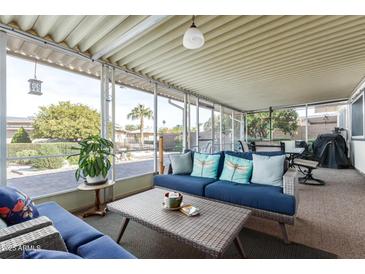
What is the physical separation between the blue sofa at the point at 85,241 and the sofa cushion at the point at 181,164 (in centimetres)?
189

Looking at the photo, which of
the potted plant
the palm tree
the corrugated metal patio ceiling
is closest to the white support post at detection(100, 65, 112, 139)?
the corrugated metal patio ceiling

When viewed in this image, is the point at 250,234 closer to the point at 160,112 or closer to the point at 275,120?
the point at 160,112

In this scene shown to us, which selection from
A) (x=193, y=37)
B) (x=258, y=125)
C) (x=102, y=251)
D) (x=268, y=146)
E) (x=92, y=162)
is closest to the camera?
(x=102, y=251)

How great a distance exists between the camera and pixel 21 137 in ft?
8.50

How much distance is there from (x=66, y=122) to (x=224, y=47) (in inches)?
114

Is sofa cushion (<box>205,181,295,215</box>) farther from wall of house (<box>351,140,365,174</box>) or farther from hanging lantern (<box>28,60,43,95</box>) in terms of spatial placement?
wall of house (<box>351,140,365,174</box>)

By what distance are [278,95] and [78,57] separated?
19.6 feet

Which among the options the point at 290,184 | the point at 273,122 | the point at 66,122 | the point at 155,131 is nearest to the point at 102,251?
the point at 290,184

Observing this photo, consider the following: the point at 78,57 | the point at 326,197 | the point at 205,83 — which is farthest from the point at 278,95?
the point at 78,57

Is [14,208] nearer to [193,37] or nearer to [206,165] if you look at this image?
[193,37]

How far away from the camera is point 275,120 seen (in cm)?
878

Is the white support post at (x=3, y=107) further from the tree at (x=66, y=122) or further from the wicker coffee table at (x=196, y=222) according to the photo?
the wicker coffee table at (x=196, y=222)

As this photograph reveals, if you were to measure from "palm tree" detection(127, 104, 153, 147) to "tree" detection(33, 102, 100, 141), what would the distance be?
0.93 metres

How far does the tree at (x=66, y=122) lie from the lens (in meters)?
2.81
